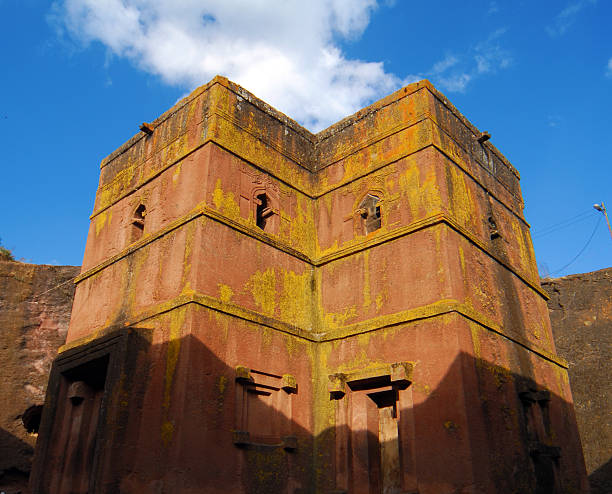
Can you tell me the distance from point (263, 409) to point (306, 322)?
179 cm

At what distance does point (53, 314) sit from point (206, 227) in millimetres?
8190

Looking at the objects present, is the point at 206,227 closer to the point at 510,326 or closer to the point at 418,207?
the point at 418,207

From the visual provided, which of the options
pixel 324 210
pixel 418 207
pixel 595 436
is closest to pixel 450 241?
pixel 418 207

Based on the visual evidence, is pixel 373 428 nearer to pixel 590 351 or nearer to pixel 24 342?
pixel 590 351

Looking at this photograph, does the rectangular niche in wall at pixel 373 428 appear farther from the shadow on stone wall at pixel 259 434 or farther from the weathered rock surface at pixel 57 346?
the weathered rock surface at pixel 57 346

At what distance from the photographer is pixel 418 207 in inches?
363

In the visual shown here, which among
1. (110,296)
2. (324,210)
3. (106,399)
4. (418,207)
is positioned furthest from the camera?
(324,210)

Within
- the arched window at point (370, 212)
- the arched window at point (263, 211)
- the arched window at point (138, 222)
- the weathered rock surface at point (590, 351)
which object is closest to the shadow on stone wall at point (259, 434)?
the arched window at point (138, 222)

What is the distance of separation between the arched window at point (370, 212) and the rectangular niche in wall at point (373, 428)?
2.63 meters

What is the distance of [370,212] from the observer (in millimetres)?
10086

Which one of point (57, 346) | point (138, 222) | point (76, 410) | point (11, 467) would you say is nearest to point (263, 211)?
point (138, 222)

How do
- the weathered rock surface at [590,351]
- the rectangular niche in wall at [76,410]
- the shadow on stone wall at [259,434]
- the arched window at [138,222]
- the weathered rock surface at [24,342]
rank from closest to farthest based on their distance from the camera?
the shadow on stone wall at [259,434]
the rectangular niche in wall at [76,410]
the arched window at [138,222]
the weathered rock surface at [24,342]
the weathered rock surface at [590,351]

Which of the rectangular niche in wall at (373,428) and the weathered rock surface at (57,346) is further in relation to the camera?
the weathered rock surface at (57,346)

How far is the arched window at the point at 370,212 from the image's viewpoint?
1002cm
